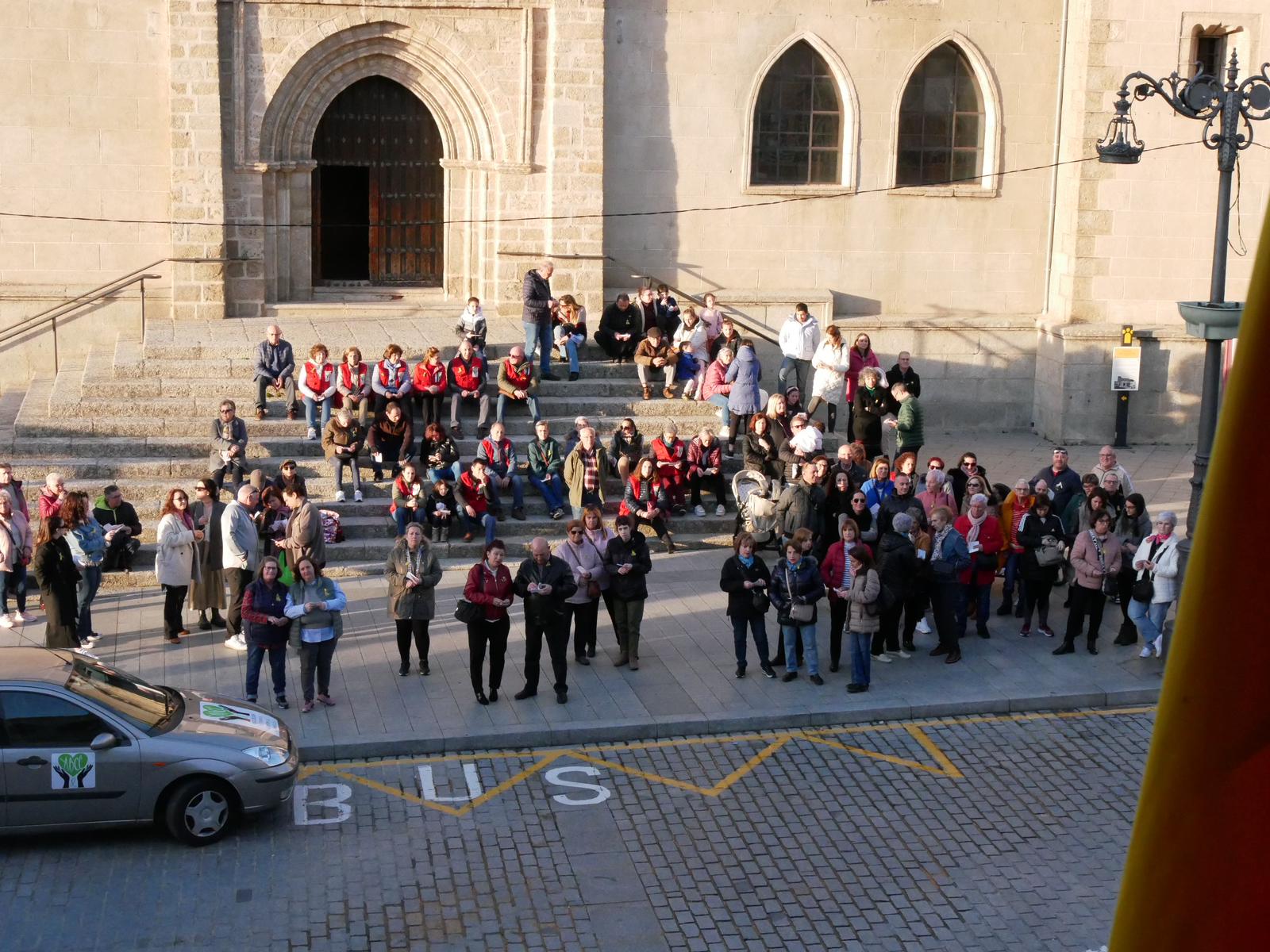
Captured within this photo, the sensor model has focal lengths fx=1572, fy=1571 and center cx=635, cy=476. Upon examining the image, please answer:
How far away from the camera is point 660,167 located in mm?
26016

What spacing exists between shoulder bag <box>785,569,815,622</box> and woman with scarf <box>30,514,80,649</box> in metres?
6.78

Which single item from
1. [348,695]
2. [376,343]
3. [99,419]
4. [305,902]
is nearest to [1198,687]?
[305,902]

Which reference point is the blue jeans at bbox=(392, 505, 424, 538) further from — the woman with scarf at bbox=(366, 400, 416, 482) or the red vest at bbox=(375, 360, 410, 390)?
the red vest at bbox=(375, 360, 410, 390)

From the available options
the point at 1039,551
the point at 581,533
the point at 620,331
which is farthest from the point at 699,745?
the point at 620,331

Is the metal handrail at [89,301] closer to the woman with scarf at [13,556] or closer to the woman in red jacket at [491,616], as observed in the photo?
the woman with scarf at [13,556]

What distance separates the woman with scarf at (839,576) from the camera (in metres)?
15.2

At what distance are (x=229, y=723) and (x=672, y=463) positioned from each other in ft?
29.8

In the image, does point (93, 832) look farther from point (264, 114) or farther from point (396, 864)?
point (264, 114)

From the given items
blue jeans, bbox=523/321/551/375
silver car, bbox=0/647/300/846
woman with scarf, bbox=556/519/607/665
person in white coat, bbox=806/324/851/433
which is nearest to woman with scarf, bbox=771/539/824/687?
woman with scarf, bbox=556/519/607/665

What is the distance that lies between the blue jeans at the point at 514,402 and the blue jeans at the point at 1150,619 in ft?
28.3

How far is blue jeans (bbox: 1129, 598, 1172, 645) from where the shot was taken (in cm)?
1590

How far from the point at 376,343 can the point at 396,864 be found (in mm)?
13166

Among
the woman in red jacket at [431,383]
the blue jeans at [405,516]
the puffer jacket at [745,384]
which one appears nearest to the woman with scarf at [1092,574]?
the puffer jacket at [745,384]

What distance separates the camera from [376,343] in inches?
914
